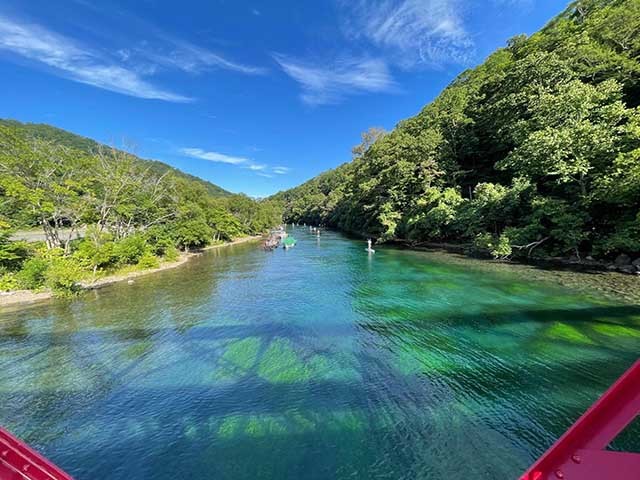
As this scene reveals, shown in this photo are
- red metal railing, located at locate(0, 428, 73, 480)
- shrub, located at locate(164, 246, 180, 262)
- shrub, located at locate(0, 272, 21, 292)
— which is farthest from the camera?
shrub, located at locate(164, 246, 180, 262)

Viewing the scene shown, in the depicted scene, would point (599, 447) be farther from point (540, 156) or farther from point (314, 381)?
point (540, 156)

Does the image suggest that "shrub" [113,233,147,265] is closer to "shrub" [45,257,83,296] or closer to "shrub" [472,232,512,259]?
"shrub" [45,257,83,296]

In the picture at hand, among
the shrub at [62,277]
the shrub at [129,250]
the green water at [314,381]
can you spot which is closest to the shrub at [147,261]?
the shrub at [129,250]

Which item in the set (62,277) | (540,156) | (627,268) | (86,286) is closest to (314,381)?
(62,277)

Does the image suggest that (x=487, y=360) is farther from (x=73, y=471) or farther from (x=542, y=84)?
(x=542, y=84)

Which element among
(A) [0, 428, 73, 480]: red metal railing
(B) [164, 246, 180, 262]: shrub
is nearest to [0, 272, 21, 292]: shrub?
(B) [164, 246, 180, 262]: shrub

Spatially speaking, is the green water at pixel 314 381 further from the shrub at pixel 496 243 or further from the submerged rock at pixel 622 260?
the shrub at pixel 496 243
